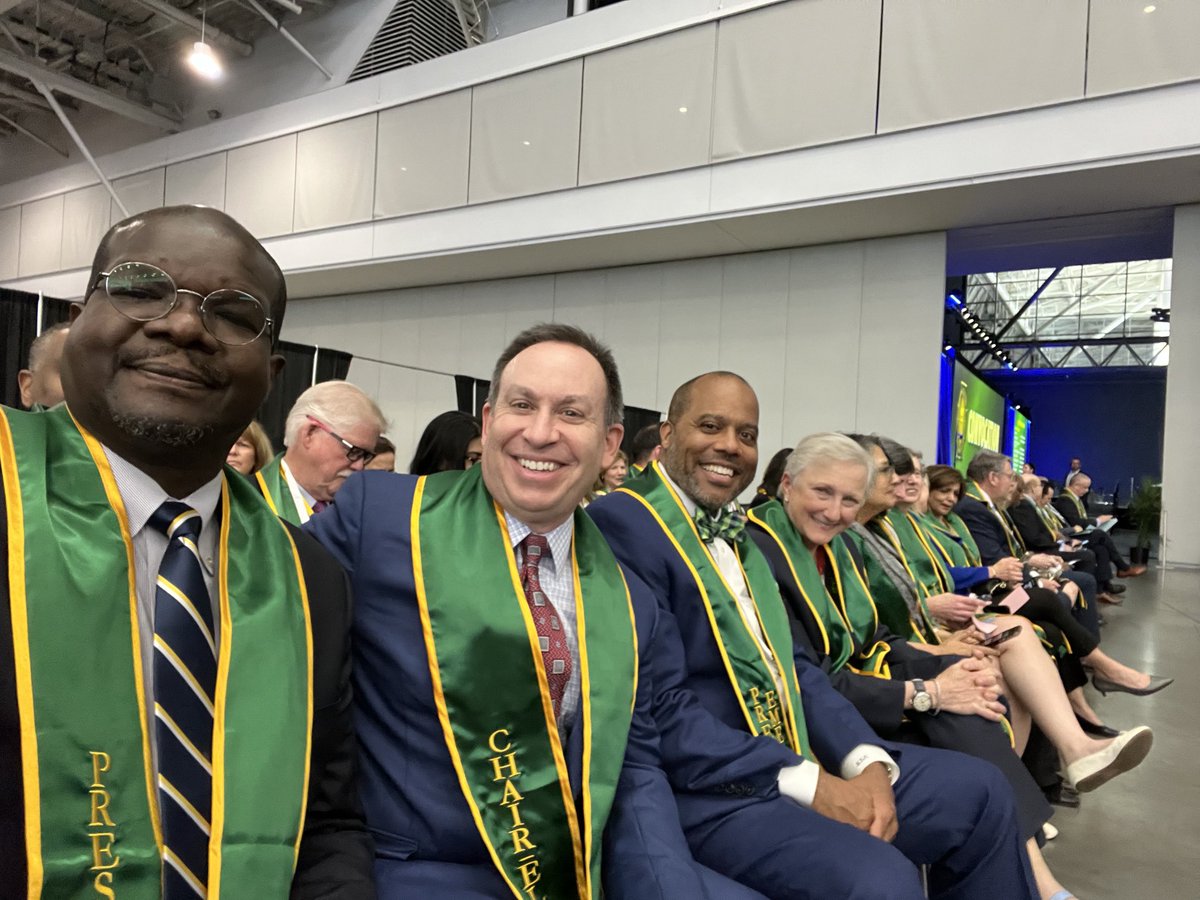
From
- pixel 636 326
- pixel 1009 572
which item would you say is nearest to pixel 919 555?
pixel 1009 572

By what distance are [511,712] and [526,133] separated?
34.1 feet

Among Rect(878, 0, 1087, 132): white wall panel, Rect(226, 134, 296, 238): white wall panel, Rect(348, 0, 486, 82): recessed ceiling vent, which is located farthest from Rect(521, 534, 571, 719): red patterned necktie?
Rect(226, 134, 296, 238): white wall panel

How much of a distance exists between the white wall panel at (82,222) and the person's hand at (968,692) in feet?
54.3

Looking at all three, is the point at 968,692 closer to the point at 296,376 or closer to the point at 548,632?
the point at 548,632

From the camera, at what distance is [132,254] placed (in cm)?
106

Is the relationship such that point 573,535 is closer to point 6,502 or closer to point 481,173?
point 6,502

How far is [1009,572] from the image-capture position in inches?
184

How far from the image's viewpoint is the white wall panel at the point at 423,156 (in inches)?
448

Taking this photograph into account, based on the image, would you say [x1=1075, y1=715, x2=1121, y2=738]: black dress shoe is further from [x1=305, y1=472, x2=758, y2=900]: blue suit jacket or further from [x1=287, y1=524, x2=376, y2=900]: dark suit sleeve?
[x1=287, y1=524, x2=376, y2=900]: dark suit sleeve

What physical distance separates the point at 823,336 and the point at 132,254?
998 centimetres

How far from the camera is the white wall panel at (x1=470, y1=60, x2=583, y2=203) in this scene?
Result: 1052cm

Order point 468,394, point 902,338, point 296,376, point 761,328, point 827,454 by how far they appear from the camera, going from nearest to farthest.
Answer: point 827,454 → point 296,376 → point 468,394 → point 902,338 → point 761,328

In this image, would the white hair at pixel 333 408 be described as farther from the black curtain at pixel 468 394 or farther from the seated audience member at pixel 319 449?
the black curtain at pixel 468 394

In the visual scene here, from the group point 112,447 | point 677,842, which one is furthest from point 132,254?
point 677,842
